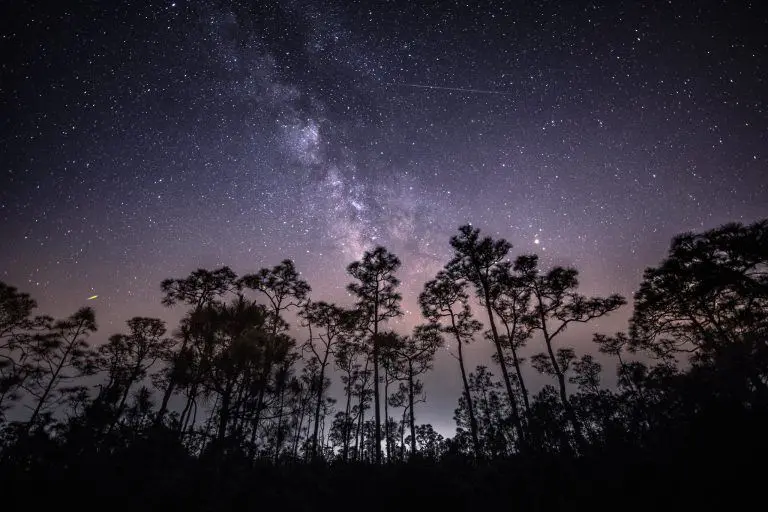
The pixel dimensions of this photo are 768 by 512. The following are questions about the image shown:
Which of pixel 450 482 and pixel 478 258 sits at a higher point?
pixel 478 258

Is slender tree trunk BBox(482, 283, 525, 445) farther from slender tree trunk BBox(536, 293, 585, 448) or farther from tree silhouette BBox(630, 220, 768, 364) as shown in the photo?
tree silhouette BBox(630, 220, 768, 364)

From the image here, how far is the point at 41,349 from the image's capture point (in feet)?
68.1

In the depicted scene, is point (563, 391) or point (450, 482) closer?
point (450, 482)

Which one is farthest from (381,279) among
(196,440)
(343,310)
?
(196,440)

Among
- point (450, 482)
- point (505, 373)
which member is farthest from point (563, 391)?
point (450, 482)

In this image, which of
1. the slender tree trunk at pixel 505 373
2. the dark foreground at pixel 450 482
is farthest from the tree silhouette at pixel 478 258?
the dark foreground at pixel 450 482

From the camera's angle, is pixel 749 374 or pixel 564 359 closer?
pixel 749 374

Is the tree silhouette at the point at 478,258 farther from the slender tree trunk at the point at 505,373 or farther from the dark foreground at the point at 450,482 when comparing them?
the dark foreground at the point at 450,482

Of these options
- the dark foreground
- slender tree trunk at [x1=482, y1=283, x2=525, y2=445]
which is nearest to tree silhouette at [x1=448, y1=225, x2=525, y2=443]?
slender tree trunk at [x1=482, y1=283, x2=525, y2=445]

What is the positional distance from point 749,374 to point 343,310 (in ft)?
69.3

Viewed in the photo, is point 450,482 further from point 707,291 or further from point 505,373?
point 707,291

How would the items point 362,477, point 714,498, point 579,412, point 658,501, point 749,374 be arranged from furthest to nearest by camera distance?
point 579,412 → point 362,477 → point 749,374 → point 658,501 → point 714,498

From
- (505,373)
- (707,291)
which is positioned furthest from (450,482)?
(707,291)

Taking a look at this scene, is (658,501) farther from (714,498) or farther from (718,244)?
(718,244)
